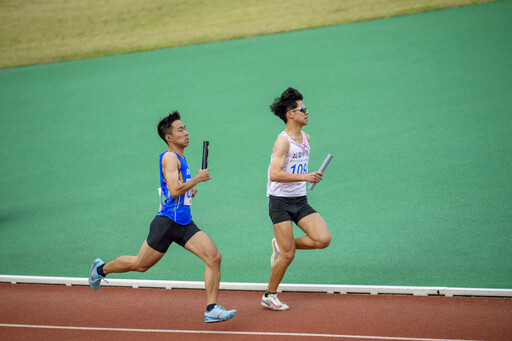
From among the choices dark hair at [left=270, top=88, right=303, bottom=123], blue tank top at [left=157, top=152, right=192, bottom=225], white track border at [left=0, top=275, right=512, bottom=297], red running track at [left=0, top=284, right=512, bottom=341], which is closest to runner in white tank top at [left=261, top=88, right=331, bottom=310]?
dark hair at [left=270, top=88, right=303, bottom=123]

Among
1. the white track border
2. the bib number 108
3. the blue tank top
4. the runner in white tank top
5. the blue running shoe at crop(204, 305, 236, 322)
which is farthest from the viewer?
the white track border

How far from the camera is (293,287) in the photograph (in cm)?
691

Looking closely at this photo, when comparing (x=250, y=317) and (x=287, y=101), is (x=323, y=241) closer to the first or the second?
(x=250, y=317)

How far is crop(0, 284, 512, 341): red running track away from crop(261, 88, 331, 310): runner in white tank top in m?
0.38

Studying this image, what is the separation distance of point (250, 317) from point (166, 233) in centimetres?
123

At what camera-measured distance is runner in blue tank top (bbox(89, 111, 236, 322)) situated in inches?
230

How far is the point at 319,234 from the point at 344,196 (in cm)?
373

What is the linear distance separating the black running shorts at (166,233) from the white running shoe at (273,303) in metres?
1.05

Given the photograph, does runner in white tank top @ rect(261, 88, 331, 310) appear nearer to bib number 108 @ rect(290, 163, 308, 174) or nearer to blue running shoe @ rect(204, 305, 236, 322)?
bib number 108 @ rect(290, 163, 308, 174)

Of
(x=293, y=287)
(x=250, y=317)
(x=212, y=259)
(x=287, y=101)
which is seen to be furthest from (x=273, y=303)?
(x=287, y=101)

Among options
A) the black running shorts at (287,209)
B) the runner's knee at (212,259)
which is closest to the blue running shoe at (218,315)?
the runner's knee at (212,259)

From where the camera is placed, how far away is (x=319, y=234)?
6.13 metres

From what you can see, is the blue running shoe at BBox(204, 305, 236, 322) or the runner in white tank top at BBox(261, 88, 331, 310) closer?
the blue running shoe at BBox(204, 305, 236, 322)

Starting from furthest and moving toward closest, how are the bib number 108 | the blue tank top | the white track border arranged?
the white track border, the bib number 108, the blue tank top
